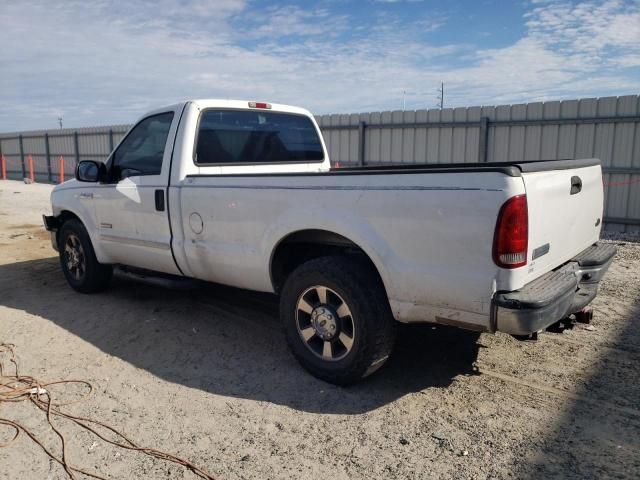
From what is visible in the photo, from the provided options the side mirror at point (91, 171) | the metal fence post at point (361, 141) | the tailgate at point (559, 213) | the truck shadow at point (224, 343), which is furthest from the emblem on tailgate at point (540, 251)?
the metal fence post at point (361, 141)

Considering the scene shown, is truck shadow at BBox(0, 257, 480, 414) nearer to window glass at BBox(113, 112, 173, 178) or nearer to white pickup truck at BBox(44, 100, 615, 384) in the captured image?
white pickup truck at BBox(44, 100, 615, 384)

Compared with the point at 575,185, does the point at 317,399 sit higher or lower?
lower

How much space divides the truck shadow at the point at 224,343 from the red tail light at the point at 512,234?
4.09 ft

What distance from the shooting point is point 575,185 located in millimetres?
3623

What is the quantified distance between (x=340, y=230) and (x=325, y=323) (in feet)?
2.19

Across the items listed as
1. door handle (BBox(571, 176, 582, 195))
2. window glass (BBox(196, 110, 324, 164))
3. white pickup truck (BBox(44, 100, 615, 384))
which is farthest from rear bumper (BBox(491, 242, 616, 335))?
window glass (BBox(196, 110, 324, 164))

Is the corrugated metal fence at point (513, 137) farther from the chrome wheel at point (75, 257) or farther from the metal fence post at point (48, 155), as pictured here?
the metal fence post at point (48, 155)

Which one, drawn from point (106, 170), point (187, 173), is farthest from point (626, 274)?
point (106, 170)

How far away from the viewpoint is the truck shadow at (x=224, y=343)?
379 cm

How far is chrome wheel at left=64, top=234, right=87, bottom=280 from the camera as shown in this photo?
5941 millimetres

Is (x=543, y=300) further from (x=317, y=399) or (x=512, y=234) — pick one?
(x=317, y=399)

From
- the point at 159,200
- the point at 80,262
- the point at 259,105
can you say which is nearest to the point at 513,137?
→ the point at 259,105

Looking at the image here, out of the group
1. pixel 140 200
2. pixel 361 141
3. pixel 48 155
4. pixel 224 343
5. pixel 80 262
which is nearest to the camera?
pixel 224 343

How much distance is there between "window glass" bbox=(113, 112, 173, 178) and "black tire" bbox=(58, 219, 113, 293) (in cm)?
96
